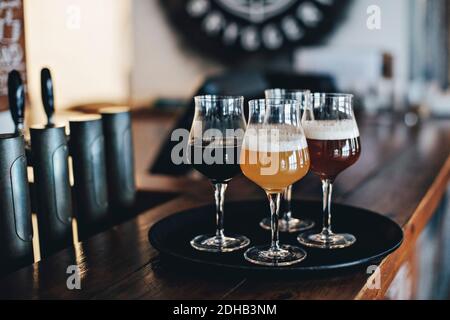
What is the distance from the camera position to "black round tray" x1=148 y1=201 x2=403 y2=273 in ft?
3.47

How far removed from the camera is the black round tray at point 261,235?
1058 mm

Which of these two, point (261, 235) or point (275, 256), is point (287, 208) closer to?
point (261, 235)

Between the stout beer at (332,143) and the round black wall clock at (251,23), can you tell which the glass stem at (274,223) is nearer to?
the stout beer at (332,143)

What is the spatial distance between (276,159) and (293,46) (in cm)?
294

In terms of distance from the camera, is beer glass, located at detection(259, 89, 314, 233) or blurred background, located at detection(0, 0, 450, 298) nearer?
beer glass, located at detection(259, 89, 314, 233)

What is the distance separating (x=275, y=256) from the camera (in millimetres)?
1101

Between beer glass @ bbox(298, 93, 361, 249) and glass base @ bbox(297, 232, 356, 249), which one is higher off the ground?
beer glass @ bbox(298, 93, 361, 249)

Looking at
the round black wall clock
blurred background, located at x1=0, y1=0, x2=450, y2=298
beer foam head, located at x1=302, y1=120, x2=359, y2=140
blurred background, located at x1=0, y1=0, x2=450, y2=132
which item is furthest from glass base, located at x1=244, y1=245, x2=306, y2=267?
the round black wall clock

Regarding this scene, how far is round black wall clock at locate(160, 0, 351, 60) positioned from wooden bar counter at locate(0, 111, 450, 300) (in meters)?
1.45

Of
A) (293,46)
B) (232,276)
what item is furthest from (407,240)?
(293,46)

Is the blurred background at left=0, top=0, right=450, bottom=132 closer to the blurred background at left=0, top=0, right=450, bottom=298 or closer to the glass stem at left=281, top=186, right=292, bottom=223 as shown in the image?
the blurred background at left=0, top=0, right=450, bottom=298

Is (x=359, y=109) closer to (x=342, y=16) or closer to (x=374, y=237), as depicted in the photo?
(x=342, y=16)
